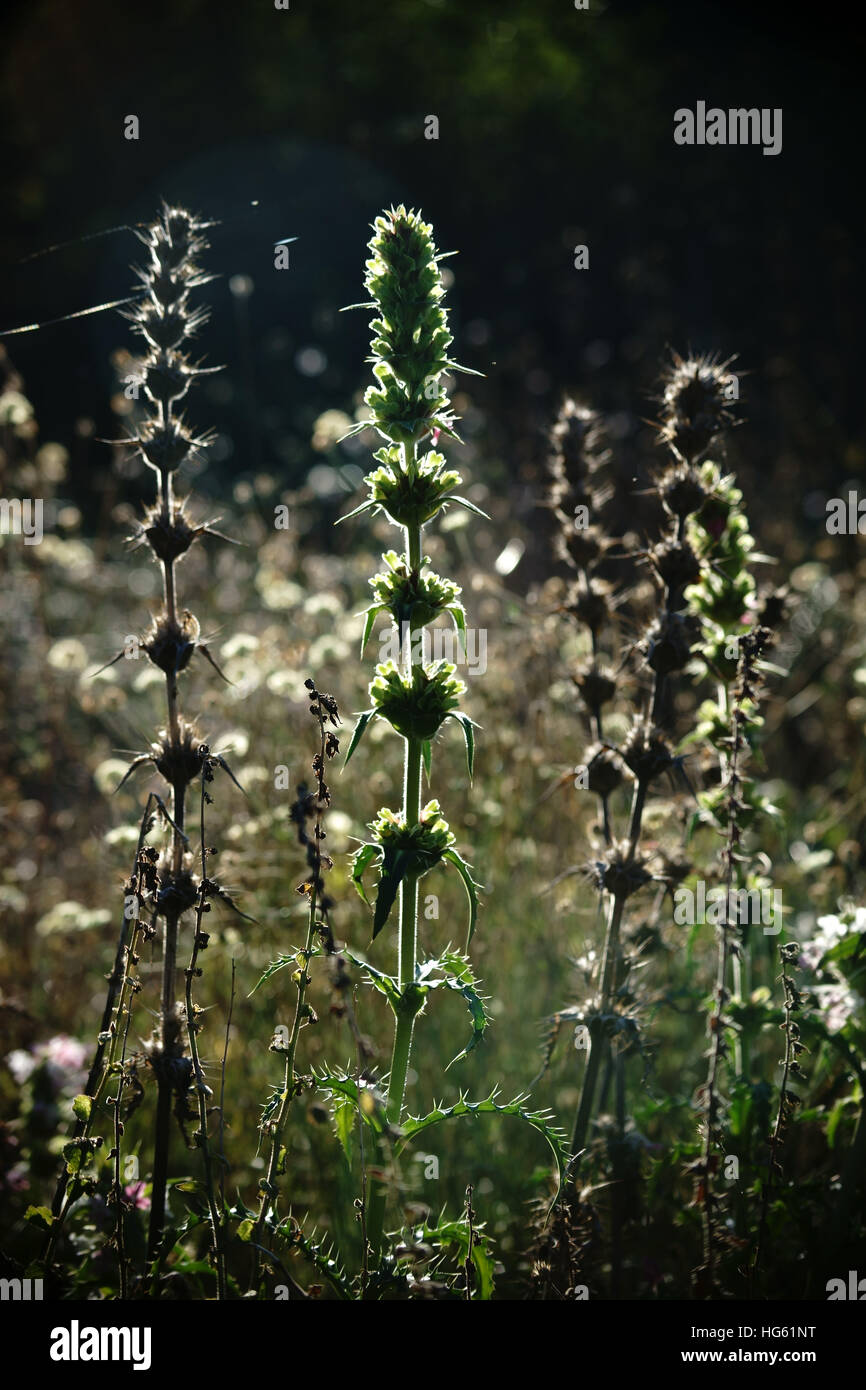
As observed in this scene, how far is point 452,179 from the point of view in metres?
12.3

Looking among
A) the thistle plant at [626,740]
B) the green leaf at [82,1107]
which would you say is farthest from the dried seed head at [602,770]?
the green leaf at [82,1107]

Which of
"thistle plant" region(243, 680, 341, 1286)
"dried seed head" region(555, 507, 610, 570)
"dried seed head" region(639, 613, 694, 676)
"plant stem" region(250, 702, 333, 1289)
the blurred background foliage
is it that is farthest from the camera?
the blurred background foliage

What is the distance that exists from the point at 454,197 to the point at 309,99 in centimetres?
227

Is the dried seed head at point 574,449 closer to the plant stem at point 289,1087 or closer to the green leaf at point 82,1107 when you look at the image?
the plant stem at point 289,1087

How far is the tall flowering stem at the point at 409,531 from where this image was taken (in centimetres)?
220

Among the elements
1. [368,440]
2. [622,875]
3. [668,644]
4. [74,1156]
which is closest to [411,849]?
[622,875]

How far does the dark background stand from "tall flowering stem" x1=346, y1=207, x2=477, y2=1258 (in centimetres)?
756

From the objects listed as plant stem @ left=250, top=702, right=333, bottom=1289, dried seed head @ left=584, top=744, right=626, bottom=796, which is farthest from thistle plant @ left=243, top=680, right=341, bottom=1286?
dried seed head @ left=584, top=744, right=626, bottom=796

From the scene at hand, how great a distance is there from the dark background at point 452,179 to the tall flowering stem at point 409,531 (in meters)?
7.56

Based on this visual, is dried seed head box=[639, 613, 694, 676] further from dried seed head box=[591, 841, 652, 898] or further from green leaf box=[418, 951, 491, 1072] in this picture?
green leaf box=[418, 951, 491, 1072]

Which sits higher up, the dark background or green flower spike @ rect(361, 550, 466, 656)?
the dark background

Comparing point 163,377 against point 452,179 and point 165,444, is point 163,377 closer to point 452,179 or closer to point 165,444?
point 165,444

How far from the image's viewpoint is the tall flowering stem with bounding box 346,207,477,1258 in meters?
2.20

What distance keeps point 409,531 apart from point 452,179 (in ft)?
37.5
